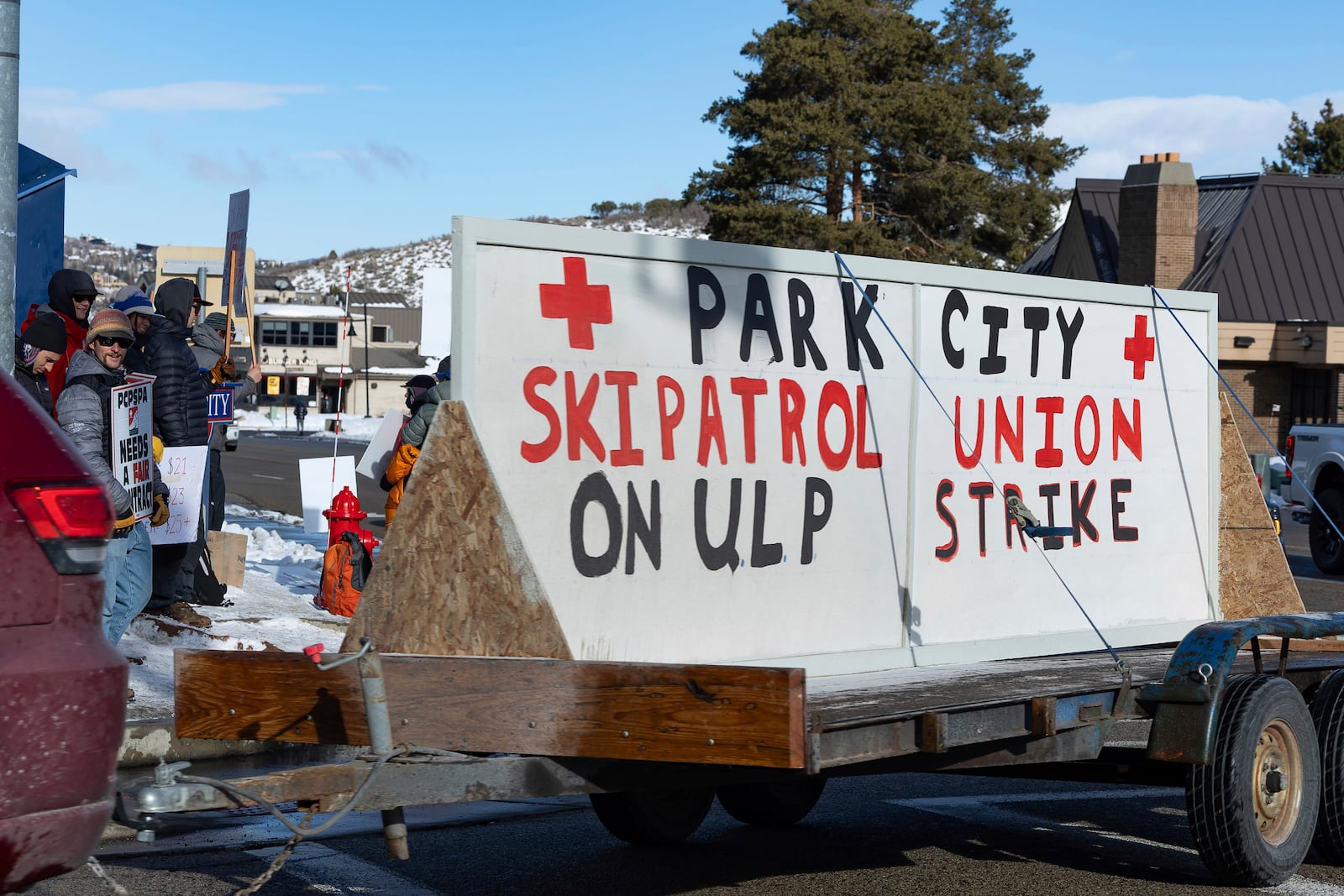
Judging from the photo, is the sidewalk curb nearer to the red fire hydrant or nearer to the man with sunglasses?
the man with sunglasses

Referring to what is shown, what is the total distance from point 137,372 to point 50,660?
5361mm

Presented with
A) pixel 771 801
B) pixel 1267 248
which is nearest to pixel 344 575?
pixel 771 801

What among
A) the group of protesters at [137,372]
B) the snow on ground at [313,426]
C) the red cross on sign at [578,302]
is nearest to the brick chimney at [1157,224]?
the snow on ground at [313,426]

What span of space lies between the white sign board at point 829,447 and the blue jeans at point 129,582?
340cm

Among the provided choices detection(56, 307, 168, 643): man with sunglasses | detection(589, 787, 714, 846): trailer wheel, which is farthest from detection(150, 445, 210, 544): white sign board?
detection(589, 787, 714, 846): trailer wheel

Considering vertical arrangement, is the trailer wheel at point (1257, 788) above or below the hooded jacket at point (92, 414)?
below

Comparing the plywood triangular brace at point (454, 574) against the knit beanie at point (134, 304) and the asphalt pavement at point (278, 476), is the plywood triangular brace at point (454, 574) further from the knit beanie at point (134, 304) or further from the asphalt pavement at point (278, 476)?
the asphalt pavement at point (278, 476)

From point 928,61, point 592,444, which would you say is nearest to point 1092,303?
point 592,444

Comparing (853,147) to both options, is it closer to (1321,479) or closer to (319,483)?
(1321,479)

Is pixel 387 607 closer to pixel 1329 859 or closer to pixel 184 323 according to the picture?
pixel 1329 859

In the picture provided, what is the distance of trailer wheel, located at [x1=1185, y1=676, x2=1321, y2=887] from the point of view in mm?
5359

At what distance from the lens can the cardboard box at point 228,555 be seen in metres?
11.3

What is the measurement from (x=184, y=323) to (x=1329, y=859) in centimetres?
693

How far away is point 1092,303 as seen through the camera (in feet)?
22.1
